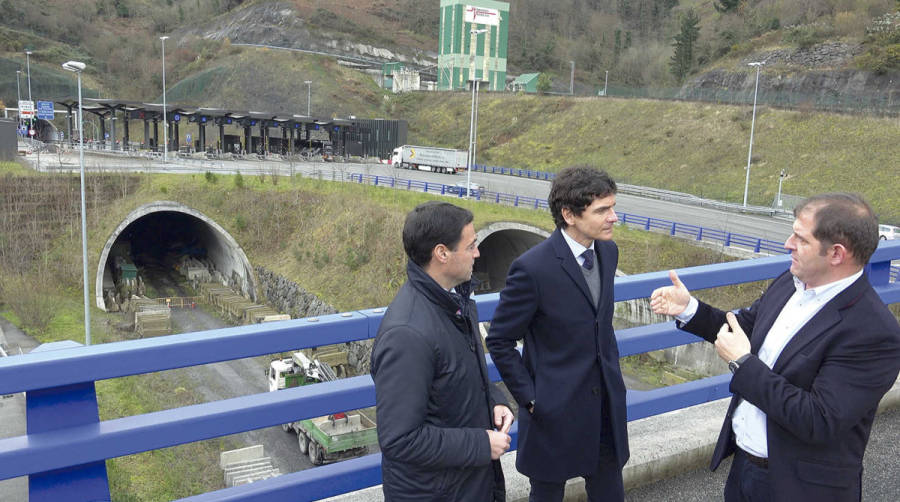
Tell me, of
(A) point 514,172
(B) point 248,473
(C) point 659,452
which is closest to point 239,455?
(B) point 248,473

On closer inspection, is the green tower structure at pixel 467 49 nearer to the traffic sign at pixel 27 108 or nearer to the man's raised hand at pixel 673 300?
the traffic sign at pixel 27 108

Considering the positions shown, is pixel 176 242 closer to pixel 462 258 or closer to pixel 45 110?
pixel 45 110

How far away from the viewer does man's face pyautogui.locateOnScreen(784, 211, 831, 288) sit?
7.85 feet

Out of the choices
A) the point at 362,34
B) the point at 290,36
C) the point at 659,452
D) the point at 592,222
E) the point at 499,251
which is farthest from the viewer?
the point at 362,34

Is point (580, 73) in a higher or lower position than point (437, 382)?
higher

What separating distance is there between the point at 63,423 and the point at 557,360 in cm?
187

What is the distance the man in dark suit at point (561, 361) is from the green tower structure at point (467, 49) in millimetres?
74046

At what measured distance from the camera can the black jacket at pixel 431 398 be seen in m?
2.22

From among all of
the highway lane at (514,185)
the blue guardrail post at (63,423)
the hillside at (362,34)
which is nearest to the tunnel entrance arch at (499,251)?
the highway lane at (514,185)

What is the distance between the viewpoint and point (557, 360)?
2926 millimetres

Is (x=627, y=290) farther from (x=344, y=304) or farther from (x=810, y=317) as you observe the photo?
(x=344, y=304)

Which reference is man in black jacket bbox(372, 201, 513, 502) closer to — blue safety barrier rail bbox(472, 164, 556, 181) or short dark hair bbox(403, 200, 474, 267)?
short dark hair bbox(403, 200, 474, 267)

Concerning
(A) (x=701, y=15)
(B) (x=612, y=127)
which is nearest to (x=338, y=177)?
(B) (x=612, y=127)

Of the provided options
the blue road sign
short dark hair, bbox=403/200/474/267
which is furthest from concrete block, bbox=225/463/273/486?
the blue road sign
